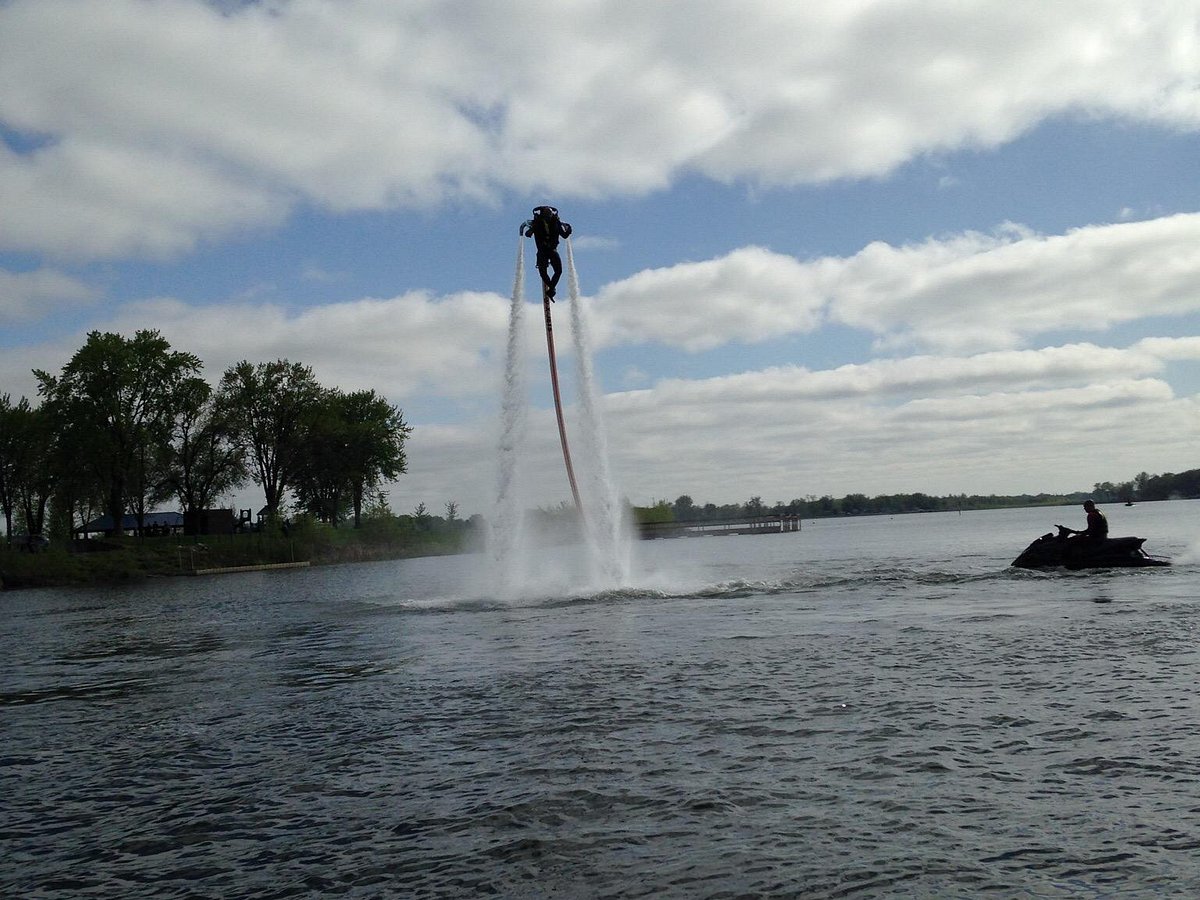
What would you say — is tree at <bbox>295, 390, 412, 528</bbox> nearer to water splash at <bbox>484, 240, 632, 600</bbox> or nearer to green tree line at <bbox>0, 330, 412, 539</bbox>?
green tree line at <bbox>0, 330, 412, 539</bbox>

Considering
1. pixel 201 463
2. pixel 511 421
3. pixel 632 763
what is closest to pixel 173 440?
pixel 201 463

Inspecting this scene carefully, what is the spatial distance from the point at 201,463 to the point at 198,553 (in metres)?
14.9

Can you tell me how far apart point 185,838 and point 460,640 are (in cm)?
1536

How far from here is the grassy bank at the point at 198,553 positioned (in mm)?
76000

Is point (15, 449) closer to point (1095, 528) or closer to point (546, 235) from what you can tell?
point (546, 235)

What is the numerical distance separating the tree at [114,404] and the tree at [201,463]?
438 cm

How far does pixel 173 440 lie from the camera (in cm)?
9706

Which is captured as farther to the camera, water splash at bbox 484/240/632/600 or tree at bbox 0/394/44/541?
tree at bbox 0/394/44/541

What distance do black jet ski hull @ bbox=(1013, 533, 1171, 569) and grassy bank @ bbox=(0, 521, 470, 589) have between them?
220 ft

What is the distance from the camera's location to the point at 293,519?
107 m

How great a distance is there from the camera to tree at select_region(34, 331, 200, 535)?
85.9 metres


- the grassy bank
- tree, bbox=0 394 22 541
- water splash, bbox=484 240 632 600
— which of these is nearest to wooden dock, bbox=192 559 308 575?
the grassy bank

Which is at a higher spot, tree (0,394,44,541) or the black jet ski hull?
tree (0,394,44,541)

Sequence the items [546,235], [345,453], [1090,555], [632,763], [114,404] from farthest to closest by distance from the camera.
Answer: [345,453]
[114,404]
[1090,555]
[546,235]
[632,763]
